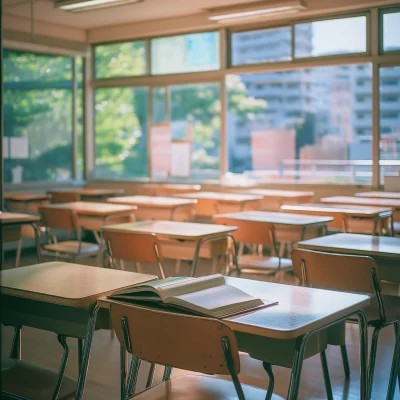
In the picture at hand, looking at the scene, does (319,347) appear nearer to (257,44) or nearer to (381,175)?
(381,175)

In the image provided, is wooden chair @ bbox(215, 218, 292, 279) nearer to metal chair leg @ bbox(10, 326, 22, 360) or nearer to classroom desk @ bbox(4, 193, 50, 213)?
metal chair leg @ bbox(10, 326, 22, 360)

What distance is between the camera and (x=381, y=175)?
7.24m

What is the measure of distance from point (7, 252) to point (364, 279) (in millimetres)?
5960

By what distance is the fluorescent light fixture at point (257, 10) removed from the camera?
279 inches

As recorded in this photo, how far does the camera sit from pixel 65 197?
7.52 meters

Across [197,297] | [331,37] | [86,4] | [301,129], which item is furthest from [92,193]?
[197,297]

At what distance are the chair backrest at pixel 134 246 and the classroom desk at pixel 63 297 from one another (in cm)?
109

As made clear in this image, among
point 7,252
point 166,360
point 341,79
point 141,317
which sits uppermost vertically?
point 341,79

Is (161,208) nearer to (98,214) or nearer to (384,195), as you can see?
(98,214)

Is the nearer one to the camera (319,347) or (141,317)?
(141,317)

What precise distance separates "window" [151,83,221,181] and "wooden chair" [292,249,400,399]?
5669 mm

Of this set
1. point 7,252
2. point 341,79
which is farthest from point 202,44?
point 7,252

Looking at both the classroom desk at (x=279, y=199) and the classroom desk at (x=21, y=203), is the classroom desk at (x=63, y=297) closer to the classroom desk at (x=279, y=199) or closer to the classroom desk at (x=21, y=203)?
the classroom desk at (x=279, y=199)

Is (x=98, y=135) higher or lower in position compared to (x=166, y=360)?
higher
